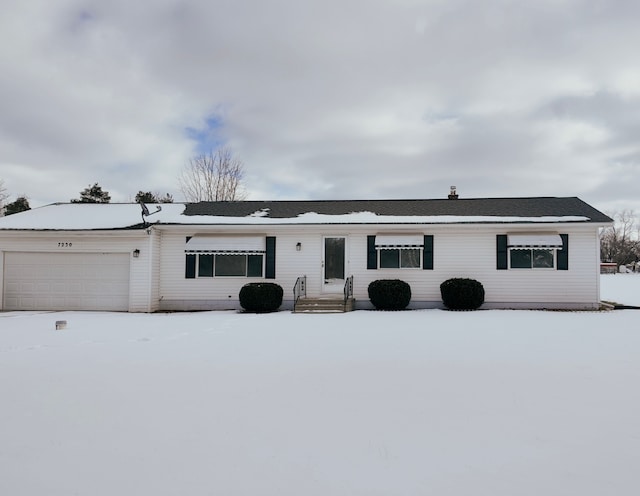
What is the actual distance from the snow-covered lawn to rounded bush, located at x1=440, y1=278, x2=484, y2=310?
16.3 ft

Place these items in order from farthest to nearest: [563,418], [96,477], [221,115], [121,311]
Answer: [221,115] → [121,311] → [563,418] → [96,477]

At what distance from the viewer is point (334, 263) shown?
14148 millimetres

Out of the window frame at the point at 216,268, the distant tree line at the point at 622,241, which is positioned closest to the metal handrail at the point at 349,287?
the window frame at the point at 216,268

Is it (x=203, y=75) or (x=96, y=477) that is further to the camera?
(x=203, y=75)

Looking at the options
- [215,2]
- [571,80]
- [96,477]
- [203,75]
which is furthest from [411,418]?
[571,80]

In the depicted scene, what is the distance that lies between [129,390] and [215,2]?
873 cm

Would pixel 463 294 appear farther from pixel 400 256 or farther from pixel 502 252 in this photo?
pixel 400 256

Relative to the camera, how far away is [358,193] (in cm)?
2898

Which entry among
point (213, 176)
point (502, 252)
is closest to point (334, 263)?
point (502, 252)

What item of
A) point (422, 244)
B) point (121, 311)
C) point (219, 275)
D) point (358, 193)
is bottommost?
point (121, 311)

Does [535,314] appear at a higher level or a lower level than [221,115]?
lower

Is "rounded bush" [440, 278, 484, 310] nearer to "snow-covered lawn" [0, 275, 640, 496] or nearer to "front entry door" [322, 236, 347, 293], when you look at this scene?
"front entry door" [322, 236, 347, 293]

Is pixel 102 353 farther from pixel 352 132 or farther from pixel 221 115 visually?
pixel 352 132

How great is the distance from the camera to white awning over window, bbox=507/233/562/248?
43.0 feet
